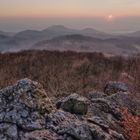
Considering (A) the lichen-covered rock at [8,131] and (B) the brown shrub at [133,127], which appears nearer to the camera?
(A) the lichen-covered rock at [8,131]

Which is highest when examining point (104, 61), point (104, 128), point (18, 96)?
point (18, 96)

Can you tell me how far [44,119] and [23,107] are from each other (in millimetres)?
446

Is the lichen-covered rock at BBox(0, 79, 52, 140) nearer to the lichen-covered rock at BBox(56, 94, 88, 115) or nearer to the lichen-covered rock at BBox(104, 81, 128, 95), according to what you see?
the lichen-covered rock at BBox(56, 94, 88, 115)

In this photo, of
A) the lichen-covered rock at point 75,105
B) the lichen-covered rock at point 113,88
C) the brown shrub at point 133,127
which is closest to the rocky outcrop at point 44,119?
the lichen-covered rock at point 75,105

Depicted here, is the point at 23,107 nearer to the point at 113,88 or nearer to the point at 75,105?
the point at 75,105

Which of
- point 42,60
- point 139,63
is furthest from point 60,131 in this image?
point 42,60

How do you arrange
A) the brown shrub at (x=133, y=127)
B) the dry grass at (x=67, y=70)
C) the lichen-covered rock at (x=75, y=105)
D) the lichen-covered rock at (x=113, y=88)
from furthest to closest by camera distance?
the dry grass at (x=67, y=70) < the lichen-covered rock at (x=113, y=88) < the lichen-covered rock at (x=75, y=105) < the brown shrub at (x=133, y=127)

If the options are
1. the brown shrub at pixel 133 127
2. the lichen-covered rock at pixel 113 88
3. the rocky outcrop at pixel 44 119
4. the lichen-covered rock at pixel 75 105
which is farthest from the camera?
the lichen-covered rock at pixel 113 88

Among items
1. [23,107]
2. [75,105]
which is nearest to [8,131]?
[23,107]

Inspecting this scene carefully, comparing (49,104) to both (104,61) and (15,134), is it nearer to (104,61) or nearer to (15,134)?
(15,134)

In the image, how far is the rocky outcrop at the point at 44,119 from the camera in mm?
7047

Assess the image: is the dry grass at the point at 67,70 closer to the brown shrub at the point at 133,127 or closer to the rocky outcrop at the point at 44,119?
the rocky outcrop at the point at 44,119

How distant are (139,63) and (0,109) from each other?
9.74 metres

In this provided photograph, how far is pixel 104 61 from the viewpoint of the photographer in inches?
878
